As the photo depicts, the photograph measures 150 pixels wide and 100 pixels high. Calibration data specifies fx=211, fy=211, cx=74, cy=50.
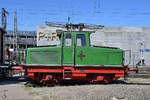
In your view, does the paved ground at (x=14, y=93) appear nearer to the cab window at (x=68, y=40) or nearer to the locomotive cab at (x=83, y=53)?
the locomotive cab at (x=83, y=53)

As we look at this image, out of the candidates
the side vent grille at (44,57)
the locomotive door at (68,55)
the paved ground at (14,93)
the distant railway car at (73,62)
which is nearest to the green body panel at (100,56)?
the distant railway car at (73,62)

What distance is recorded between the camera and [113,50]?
1088 centimetres

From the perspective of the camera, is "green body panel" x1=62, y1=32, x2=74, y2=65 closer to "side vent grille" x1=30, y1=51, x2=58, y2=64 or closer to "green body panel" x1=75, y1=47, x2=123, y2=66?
"green body panel" x1=75, y1=47, x2=123, y2=66

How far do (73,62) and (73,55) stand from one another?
35 cm

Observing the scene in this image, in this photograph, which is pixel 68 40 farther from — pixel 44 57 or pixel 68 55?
pixel 44 57

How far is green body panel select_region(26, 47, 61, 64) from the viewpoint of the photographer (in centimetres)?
1056

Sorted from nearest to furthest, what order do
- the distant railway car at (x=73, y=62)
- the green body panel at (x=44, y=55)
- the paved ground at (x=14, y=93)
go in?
the paved ground at (x=14, y=93), the distant railway car at (x=73, y=62), the green body panel at (x=44, y=55)

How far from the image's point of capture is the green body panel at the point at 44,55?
34.7 ft

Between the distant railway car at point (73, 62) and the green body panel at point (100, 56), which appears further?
the green body panel at point (100, 56)

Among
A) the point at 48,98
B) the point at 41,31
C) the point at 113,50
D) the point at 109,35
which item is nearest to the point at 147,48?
the point at 109,35

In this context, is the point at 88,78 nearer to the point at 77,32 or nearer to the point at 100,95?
the point at 77,32

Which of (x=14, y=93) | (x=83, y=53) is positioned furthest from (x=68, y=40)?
(x=14, y=93)

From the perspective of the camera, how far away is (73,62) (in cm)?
1046

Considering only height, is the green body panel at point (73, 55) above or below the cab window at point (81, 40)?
below
